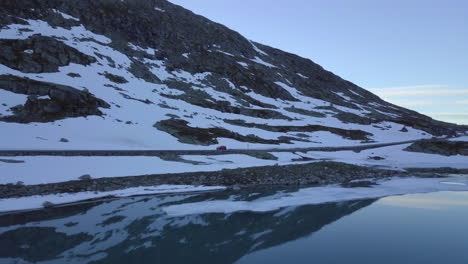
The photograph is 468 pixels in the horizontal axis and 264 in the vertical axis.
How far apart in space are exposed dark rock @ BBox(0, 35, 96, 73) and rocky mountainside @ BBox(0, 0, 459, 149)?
0.73ft

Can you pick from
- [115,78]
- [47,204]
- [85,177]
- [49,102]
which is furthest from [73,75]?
[47,204]

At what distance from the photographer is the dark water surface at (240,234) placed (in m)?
19.6

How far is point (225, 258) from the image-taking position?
64.5ft

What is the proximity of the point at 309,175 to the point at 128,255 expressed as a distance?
30714 mm

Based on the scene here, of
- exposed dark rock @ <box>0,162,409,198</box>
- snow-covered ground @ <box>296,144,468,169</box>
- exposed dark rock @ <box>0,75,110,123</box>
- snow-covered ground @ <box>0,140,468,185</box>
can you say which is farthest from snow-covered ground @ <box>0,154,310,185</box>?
exposed dark rock @ <box>0,75,110,123</box>

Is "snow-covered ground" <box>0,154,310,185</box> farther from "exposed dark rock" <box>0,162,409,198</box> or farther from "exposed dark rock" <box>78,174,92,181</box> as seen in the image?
"exposed dark rock" <box>0,162,409,198</box>

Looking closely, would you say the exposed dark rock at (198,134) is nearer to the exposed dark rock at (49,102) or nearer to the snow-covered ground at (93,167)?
the exposed dark rock at (49,102)

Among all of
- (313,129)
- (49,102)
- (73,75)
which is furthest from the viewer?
(313,129)

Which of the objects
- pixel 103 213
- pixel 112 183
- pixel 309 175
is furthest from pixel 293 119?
pixel 103 213

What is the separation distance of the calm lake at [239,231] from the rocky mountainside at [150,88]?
24299 mm

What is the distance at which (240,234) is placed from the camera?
24.0 m

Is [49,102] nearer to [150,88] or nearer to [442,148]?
[150,88]

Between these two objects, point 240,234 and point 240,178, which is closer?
point 240,234

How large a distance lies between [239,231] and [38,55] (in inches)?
2842
